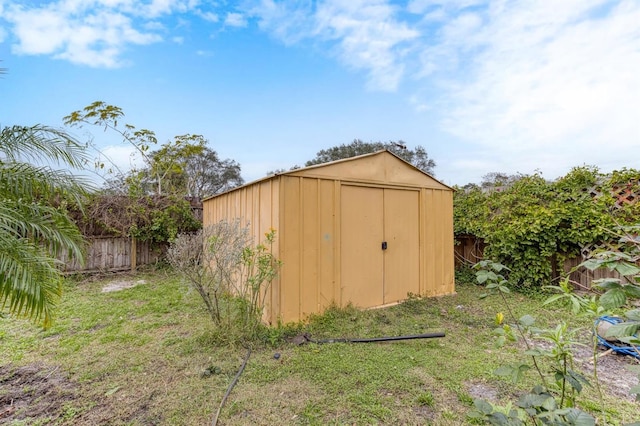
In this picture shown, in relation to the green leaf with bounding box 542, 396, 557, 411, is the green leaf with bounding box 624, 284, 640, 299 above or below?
above

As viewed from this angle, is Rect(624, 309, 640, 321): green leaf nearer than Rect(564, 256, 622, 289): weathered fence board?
Yes

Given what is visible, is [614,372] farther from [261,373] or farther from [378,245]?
[261,373]

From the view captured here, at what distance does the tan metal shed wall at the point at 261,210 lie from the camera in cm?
393

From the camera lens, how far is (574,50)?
197 inches

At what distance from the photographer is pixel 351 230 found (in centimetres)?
461

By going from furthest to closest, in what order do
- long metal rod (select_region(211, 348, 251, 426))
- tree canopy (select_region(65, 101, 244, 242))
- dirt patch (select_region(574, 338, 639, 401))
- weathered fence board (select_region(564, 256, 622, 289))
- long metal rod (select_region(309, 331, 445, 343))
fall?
tree canopy (select_region(65, 101, 244, 242)), weathered fence board (select_region(564, 256, 622, 289)), long metal rod (select_region(309, 331, 445, 343)), dirt patch (select_region(574, 338, 639, 401)), long metal rod (select_region(211, 348, 251, 426))

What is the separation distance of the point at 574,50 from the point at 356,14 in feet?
12.9

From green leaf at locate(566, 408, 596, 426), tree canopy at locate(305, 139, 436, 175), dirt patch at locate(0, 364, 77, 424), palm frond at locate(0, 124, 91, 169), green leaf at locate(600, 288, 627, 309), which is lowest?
dirt patch at locate(0, 364, 77, 424)

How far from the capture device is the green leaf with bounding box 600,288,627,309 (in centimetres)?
84

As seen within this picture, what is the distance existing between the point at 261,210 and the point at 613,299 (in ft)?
12.9

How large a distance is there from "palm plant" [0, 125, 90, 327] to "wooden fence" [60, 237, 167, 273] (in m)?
5.27

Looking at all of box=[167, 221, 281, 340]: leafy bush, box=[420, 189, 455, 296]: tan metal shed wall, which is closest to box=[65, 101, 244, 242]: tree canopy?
box=[167, 221, 281, 340]: leafy bush

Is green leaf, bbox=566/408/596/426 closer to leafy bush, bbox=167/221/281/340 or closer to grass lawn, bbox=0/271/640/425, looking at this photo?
grass lawn, bbox=0/271/640/425

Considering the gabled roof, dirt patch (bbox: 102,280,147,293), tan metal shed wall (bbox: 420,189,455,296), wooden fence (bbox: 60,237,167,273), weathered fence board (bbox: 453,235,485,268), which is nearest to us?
the gabled roof
